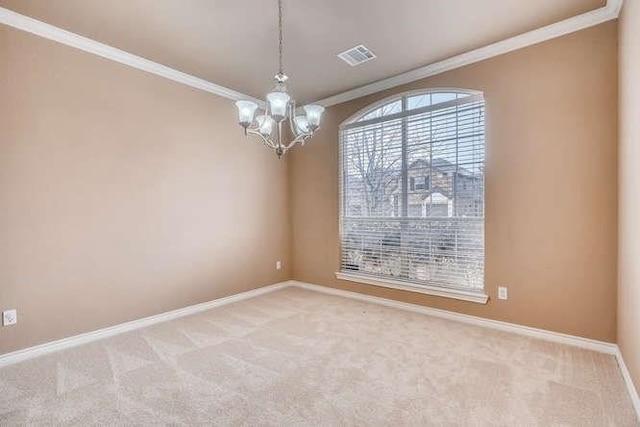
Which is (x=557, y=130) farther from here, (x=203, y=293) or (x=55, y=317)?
(x=55, y=317)

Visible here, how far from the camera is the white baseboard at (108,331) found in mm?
2551

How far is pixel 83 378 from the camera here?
7.37 feet

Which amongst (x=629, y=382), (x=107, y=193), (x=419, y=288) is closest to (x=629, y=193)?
(x=629, y=382)

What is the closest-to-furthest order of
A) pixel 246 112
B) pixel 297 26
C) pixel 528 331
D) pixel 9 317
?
pixel 246 112 → pixel 9 317 → pixel 297 26 → pixel 528 331

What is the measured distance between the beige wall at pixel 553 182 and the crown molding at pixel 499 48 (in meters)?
0.06

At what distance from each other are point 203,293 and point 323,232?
1.81m

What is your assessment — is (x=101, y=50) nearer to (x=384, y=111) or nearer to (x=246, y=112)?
(x=246, y=112)

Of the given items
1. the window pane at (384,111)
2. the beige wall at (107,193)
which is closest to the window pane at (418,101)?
the window pane at (384,111)

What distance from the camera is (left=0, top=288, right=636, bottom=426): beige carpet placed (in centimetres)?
183

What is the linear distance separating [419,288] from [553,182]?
172 cm

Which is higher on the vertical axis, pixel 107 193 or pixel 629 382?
pixel 107 193

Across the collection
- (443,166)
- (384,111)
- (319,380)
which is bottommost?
(319,380)

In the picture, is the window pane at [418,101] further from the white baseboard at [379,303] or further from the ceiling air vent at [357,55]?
the white baseboard at [379,303]

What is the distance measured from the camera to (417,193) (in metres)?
3.74
